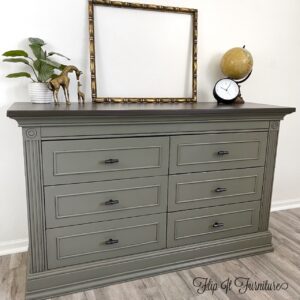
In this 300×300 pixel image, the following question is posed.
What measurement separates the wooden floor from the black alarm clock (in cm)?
108

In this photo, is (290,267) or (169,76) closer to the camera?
(290,267)

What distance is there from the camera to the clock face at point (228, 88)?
2.14 metres

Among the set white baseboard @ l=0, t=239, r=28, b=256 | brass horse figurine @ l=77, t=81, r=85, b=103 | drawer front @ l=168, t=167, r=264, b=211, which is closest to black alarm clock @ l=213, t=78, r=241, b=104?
drawer front @ l=168, t=167, r=264, b=211

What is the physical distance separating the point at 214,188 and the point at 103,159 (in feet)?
2.43

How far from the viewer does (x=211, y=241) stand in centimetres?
204

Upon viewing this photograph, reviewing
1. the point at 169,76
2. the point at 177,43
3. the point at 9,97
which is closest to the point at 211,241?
the point at 169,76

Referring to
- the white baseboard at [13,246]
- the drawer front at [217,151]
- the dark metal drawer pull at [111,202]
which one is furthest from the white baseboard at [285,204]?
the white baseboard at [13,246]

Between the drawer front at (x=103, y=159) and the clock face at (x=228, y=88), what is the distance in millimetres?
630

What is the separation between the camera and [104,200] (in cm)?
172

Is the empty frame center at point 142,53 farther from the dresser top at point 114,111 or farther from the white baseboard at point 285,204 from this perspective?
Answer: the white baseboard at point 285,204

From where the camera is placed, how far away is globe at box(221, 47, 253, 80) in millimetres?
2143

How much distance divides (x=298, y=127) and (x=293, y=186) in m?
0.55

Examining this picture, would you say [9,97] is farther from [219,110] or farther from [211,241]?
[211,241]

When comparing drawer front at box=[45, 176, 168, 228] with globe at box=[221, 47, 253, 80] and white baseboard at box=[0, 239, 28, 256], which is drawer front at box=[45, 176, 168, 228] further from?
globe at box=[221, 47, 253, 80]
